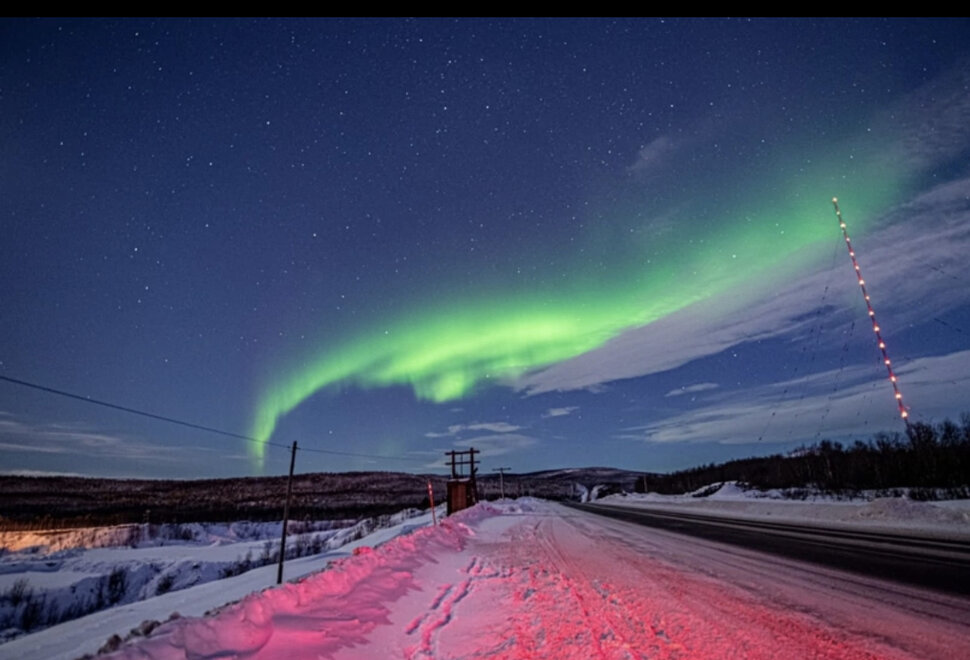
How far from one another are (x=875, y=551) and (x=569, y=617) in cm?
785

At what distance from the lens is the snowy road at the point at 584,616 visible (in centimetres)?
372

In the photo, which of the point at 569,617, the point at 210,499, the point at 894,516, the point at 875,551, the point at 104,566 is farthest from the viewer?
the point at 210,499

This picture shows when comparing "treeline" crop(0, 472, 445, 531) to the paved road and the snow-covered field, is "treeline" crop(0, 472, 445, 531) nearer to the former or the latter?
the snow-covered field

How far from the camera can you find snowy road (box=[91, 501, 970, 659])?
3717 millimetres

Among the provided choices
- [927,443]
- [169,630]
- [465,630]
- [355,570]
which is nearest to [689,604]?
[465,630]

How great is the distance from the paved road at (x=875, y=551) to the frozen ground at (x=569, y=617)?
67cm

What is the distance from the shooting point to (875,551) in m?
8.57

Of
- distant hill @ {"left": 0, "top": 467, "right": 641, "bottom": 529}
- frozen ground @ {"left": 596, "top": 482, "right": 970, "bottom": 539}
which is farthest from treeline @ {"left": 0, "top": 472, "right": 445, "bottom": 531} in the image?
frozen ground @ {"left": 596, "top": 482, "right": 970, "bottom": 539}

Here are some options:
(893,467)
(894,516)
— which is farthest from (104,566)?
(893,467)

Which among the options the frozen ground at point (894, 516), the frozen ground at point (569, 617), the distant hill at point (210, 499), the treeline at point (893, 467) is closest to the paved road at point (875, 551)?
the frozen ground at point (569, 617)

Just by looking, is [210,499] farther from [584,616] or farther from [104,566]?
[584,616]

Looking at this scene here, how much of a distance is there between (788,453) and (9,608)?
78834 mm

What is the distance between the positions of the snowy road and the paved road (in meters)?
Answer: 0.70
